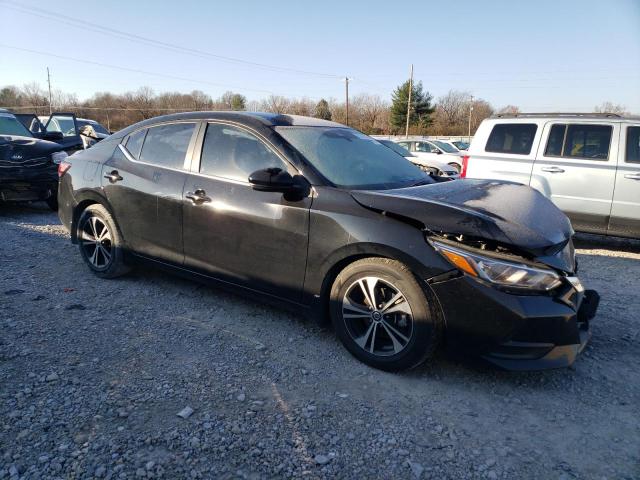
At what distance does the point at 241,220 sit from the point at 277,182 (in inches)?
20.7

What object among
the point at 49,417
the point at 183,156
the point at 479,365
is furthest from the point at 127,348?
the point at 479,365

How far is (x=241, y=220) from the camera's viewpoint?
135 inches

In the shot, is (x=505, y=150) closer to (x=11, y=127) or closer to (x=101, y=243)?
(x=101, y=243)

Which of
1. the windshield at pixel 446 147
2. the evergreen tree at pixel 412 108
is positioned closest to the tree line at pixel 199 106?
the evergreen tree at pixel 412 108

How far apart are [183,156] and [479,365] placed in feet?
9.37

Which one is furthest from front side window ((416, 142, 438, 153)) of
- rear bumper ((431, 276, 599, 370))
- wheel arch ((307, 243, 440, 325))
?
rear bumper ((431, 276, 599, 370))

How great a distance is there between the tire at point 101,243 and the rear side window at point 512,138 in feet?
18.1

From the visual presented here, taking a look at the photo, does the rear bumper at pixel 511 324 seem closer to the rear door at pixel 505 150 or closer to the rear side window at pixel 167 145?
the rear side window at pixel 167 145

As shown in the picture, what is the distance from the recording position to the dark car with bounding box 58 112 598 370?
8.59 ft

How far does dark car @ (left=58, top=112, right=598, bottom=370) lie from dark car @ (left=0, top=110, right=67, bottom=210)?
3803mm

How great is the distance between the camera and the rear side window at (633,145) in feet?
20.0

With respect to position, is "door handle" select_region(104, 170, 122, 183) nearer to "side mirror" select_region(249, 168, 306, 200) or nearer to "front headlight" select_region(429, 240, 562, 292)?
"side mirror" select_region(249, 168, 306, 200)

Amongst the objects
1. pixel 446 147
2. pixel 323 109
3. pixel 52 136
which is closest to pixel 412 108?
pixel 323 109

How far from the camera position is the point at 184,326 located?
357 cm
